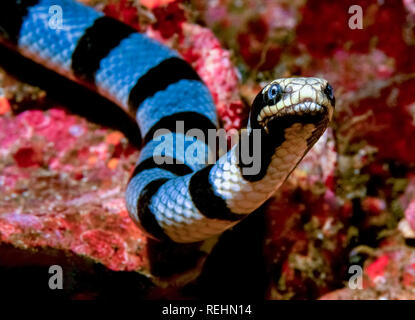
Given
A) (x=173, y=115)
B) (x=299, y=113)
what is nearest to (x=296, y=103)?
(x=299, y=113)

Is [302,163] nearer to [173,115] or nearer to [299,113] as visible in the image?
[173,115]

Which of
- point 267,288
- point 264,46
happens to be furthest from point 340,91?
point 267,288

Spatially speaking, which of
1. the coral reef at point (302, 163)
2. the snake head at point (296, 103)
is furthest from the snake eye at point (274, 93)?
the coral reef at point (302, 163)

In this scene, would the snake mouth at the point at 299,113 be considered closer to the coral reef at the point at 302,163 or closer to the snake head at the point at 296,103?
the snake head at the point at 296,103

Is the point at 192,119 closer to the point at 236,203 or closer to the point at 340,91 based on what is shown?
the point at 236,203

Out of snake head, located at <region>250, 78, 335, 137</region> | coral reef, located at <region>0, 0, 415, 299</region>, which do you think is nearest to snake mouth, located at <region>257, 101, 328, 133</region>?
snake head, located at <region>250, 78, 335, 137</region>

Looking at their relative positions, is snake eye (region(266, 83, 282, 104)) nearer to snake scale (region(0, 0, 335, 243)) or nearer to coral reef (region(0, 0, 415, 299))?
snake scale (region(0, 0, 335, 243))

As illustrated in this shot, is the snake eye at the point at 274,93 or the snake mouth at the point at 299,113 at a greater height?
the snake eye at the point at 274,93
